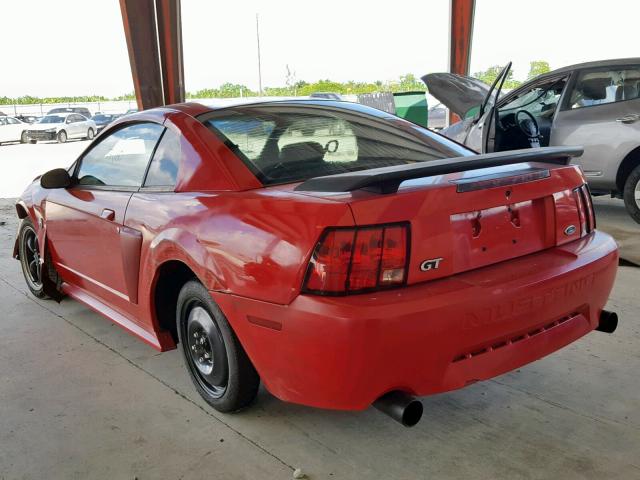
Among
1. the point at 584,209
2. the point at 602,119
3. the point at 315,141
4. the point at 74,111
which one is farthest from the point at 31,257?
the point at 74,111

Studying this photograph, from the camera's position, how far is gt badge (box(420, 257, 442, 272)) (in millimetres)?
1931

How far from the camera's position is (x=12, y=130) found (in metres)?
27.2

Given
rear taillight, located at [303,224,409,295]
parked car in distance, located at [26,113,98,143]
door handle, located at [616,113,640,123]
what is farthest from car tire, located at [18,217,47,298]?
parked car in distance, located at [26,113,98,143]

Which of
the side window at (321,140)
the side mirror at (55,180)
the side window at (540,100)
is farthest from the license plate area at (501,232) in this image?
the side window at (540,100)

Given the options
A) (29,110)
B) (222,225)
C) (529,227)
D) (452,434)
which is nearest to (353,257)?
(222,225)

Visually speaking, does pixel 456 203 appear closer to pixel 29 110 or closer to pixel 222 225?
pixel 222 225

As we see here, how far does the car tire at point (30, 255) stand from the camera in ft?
13.8

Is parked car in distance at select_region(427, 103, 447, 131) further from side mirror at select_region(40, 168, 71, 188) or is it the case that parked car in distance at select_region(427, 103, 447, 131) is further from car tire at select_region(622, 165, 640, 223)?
side mirror at select_region(40, 168, 71, 188)

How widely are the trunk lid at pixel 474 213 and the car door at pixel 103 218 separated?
118 centimetres

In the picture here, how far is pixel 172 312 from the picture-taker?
2.84 metres

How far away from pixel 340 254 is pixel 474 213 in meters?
0.53

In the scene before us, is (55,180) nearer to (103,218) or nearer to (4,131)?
(103,218)

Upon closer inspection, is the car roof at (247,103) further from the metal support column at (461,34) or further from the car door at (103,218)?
the metal support column at (461,34)

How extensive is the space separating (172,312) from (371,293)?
133 cm
